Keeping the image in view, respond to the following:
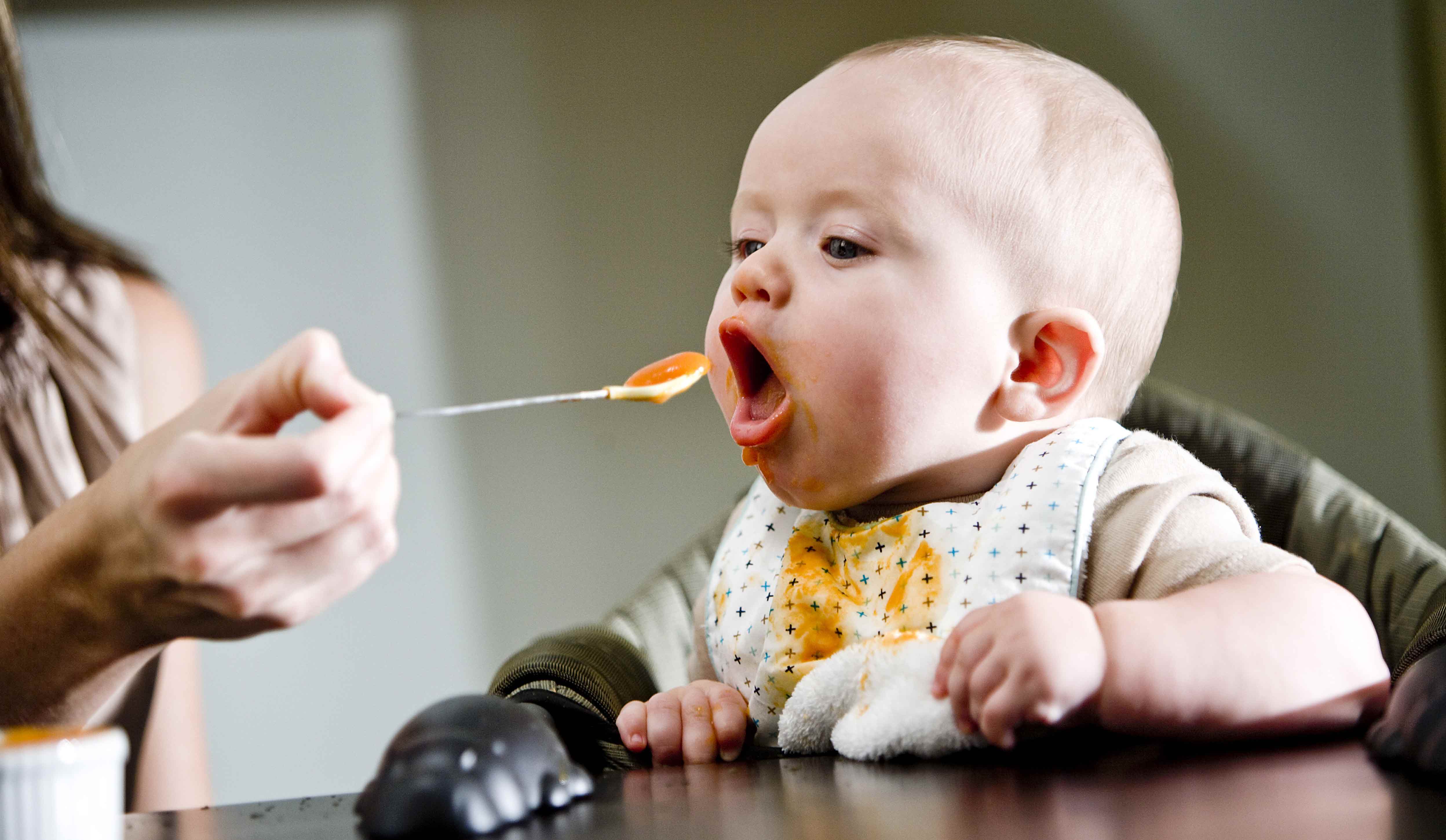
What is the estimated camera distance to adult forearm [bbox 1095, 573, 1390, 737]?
65 centimetres

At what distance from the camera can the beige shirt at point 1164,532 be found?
2.46ft

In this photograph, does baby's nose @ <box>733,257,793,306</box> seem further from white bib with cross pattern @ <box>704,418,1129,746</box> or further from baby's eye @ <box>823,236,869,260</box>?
white bib with cross pattern @ <box>704,418,1129,746</box>

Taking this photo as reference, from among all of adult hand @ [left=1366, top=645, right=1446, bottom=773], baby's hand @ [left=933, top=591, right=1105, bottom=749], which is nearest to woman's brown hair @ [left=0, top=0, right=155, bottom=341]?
baby's hand @ [left=933, top=591, right=1105, bottom=749]

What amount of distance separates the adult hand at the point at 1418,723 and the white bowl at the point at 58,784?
612 millimetres

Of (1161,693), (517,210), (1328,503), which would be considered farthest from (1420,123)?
(1161,693)

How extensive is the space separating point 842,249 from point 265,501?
0.49 m

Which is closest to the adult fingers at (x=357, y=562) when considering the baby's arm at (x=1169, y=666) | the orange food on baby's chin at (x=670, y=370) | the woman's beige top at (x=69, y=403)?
the orange food on baby's chin at (x=670, y=370)

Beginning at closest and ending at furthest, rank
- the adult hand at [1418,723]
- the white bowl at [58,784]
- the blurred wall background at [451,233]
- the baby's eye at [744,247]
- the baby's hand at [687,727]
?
1. the white bowl at [58,784]
2. the adult hand at [1418,723]
3. the baby's hand at [687,727]
4. the baby's eye at [744,247]
5. the blurred wall background at [451,233]

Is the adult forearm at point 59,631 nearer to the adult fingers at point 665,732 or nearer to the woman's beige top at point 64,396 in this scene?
the adult fingers at point 665,732

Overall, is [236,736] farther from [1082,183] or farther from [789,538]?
[1082,183]

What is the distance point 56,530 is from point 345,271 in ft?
5.45

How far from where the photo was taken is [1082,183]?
921 millimetres

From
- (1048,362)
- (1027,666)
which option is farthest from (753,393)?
(1027,666)

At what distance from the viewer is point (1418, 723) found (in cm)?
57
